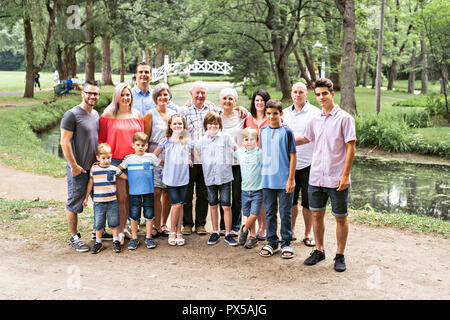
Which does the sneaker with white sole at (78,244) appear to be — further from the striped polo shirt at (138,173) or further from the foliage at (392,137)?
the foliage at (392,137)

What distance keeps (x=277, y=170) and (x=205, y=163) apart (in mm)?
886

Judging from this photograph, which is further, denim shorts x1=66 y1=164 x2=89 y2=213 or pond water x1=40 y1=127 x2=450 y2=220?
pond water x1=40 y1=127 x2=450 y2=220

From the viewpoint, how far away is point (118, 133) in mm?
5016

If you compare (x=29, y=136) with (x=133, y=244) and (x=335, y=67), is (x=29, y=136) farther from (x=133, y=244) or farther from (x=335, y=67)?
(x=335, y=67)

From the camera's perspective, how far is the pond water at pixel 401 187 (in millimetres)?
8258

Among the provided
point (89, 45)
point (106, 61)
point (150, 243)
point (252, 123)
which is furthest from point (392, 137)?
point (106, 61)

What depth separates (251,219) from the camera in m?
5.02

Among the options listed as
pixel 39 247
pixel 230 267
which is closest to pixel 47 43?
pixel 39 247

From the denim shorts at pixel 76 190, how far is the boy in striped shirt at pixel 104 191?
54mm

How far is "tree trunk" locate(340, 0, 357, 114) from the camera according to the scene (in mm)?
15305

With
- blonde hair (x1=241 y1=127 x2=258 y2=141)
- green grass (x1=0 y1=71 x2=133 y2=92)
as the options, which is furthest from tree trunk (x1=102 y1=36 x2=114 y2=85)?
blonde hair (x1=241 y1=127 x2=258 y2=141)

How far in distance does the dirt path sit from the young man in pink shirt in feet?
1.23

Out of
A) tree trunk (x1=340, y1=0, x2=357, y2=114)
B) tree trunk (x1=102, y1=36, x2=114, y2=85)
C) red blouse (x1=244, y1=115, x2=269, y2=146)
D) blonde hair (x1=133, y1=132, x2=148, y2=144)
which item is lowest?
blonde hair (x1=133, y1=132, x2=148, y2=144)

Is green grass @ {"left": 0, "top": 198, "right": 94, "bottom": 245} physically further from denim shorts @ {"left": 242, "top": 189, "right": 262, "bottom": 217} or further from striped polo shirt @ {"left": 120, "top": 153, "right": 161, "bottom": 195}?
denim shorts @ {"left": 242, "top": 189, "right": 262, "bottom": 217}
